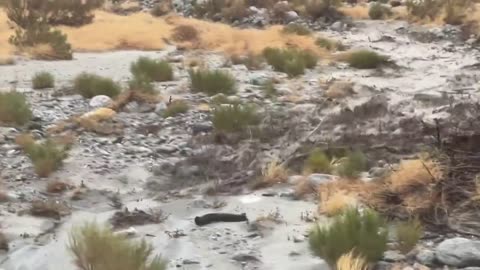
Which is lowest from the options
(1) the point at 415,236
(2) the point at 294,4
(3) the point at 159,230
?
(2) the point at 294,4

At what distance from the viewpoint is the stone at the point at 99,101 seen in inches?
377

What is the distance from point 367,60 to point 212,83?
3.53 metres

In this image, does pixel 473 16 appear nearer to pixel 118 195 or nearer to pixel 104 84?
pixel 104 84

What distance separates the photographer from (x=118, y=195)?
6371 mm

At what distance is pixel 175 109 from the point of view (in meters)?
9.13

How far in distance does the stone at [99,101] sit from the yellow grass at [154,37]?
4.49 meters

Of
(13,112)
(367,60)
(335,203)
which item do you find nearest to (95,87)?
(13,112)

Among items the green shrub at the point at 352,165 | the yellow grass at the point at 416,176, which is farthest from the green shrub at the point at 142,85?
the yellow grass at the point at 416,176

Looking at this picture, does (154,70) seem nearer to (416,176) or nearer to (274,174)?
(274,174)

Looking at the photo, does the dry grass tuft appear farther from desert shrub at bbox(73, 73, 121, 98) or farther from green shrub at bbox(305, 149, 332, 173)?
desert shrub at bbox(73, 73, 121, 98)

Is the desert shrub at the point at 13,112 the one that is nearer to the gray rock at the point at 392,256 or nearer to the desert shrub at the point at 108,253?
the desert shrub at the point at 108,253

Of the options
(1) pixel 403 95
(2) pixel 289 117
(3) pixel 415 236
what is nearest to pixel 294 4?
(1) pixel 403 95

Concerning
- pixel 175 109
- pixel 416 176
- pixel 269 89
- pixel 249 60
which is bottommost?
pixel 249 60

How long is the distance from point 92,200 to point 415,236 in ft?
8.49
